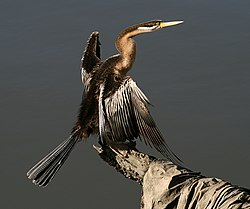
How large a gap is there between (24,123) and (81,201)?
1.00 m

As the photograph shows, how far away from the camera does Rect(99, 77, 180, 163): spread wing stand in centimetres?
352

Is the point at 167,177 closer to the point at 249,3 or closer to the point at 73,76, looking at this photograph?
the point at 73,76

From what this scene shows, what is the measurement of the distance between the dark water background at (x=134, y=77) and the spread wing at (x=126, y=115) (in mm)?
983

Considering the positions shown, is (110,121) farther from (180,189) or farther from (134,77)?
(134,77)

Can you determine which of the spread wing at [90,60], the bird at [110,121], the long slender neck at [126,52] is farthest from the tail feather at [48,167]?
the long slender neck at [126,52]

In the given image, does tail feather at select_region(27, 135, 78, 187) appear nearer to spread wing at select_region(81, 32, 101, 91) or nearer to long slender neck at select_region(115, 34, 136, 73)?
spread wing at select_region(81, 32, 101, 91)

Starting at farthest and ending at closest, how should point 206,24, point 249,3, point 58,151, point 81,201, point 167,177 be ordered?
1. point 249,3
2. point 206,24
3. point 81,201
4. point 58,151
5. point 167,177

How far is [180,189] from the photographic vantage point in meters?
2.61

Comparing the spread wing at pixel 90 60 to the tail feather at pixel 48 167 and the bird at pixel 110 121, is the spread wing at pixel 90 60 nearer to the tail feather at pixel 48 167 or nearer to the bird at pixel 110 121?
the bird at pixel 110 121

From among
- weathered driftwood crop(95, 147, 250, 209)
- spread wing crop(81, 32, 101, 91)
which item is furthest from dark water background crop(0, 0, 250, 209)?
weathered driftwood crop(95, 147, 250, 209)

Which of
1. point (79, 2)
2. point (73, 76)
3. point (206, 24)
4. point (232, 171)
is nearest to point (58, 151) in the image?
point (232, 171)

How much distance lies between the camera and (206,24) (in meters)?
6.73

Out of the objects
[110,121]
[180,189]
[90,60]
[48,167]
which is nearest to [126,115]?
[110,121]

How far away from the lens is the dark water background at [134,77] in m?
4.82
